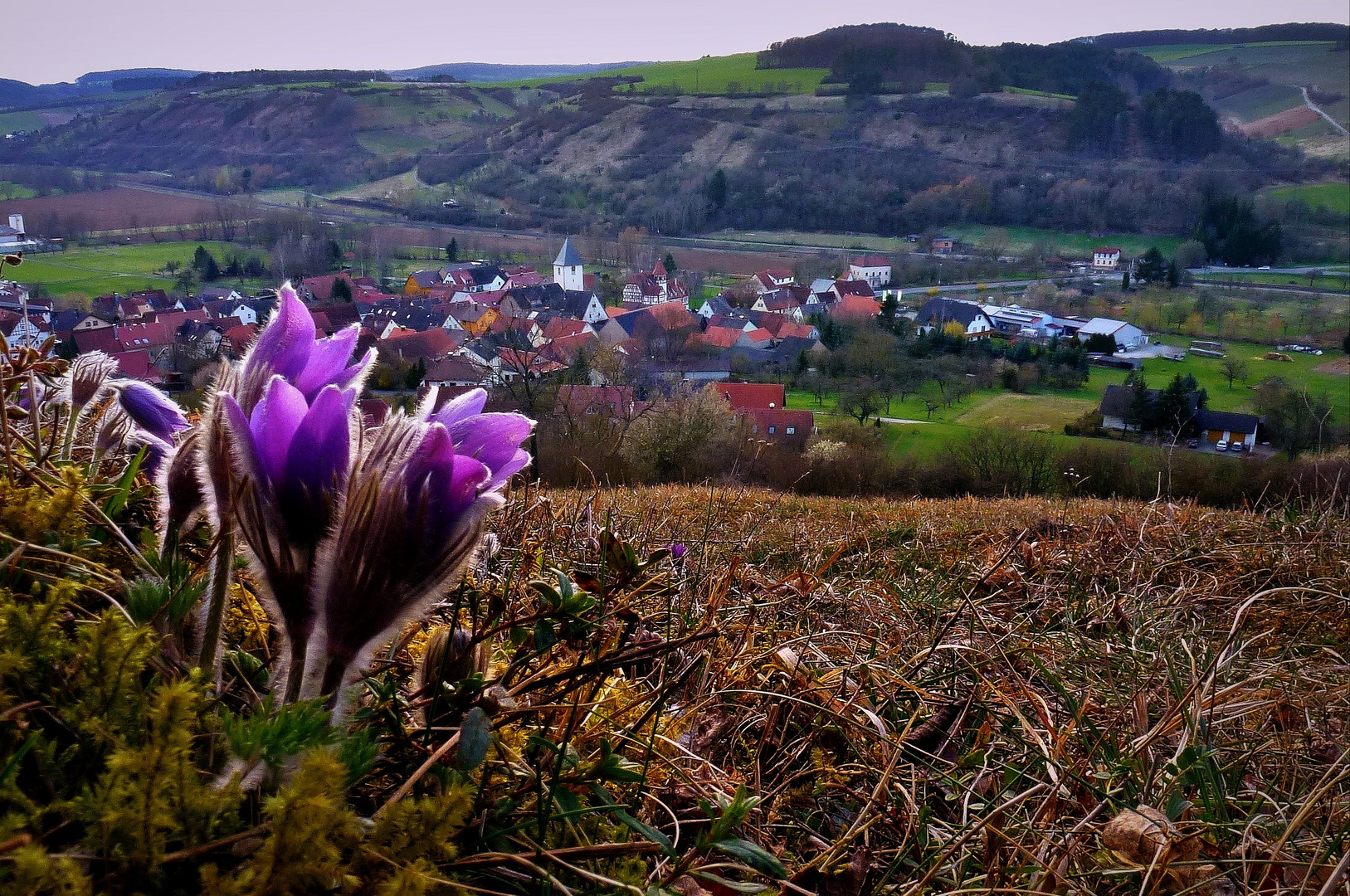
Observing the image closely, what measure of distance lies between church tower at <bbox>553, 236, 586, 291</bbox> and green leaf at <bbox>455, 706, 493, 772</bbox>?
45484 mm

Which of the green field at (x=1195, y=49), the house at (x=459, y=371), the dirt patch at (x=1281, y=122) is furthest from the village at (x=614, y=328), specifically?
the green field at (x=1195, y=49)

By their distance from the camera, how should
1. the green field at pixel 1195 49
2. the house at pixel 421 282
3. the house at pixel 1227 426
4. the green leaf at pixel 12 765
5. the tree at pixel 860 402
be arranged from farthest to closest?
the green field at pixel 1195 49, the house at pixel 421 282, the tree at pixel 860 402, the house at pixel 1227 426, the green leaf at pixel 12 765

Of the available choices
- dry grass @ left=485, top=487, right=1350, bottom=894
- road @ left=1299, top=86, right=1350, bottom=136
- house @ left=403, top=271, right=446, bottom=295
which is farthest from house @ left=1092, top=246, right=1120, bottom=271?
dry grass @ left=485, top=487, right=1350, bottom=894

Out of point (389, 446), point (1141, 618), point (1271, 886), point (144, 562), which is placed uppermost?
point (389, 446)

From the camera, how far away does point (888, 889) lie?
0.92 m

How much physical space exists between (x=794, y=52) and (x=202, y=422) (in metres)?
91.0

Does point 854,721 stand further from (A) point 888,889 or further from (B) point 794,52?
(B) point 794,52

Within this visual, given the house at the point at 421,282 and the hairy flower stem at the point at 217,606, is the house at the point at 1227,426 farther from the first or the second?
the house at the point at 421,282

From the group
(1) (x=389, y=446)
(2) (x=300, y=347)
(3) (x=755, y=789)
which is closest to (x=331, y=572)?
(1) (x=389, y=446)

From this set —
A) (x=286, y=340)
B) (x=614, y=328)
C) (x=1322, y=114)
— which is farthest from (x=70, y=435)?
(x=1322, y=114)

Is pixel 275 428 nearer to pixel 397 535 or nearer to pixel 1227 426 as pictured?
pixel 397 535

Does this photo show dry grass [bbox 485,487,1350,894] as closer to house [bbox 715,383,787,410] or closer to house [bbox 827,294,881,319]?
house [bbox 715,383,787,410]

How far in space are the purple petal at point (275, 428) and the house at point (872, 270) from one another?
1893 inches

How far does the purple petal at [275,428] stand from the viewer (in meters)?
0.65
